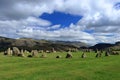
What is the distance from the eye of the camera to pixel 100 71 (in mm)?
45688

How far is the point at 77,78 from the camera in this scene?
39094 mm

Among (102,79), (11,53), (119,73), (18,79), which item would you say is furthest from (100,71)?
(11,53)

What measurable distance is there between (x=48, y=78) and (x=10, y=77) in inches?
249

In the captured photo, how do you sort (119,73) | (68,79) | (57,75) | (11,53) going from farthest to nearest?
1. (11,53)
2. (119,73)
3. (57,75)
4. (68,79)

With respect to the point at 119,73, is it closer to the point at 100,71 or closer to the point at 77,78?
the point at 100,71

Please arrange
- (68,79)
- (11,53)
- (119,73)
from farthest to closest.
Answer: (11,53) < (119,73) < (68,79)

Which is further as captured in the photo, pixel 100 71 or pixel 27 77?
pixel 100 71

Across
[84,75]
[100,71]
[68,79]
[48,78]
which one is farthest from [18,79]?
[100,71]

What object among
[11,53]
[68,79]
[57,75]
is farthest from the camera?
[11,53]

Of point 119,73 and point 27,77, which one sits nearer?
point 27,77

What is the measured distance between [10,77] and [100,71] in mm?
16367

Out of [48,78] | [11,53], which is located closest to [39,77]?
[48,78]

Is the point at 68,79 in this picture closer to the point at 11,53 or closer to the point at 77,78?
the point at 77,78

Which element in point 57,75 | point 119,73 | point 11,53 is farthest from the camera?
point 11,53
